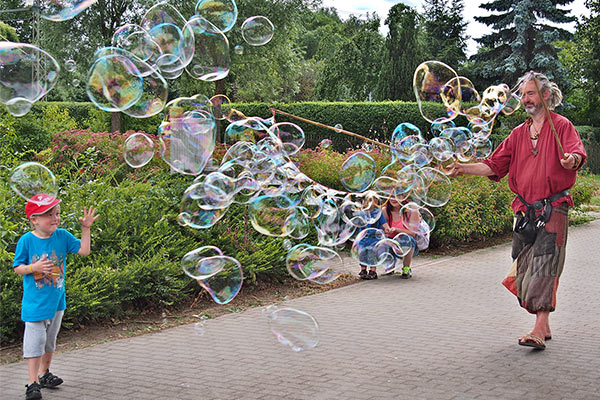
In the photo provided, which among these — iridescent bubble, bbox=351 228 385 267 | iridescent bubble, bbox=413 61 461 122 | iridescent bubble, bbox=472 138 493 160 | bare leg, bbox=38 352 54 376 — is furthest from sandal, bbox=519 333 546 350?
bare leg, bbox=38 352 54 376

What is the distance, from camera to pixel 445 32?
169 ft

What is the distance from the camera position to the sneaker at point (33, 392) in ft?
13.4

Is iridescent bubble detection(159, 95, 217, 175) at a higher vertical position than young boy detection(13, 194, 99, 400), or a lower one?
higher

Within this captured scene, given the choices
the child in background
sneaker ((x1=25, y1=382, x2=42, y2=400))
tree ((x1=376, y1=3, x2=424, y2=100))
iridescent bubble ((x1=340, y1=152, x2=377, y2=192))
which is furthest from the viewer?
tree ((x1=376, y1=3, x2=424, y2=100))

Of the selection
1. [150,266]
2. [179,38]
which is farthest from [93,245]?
[179,38]

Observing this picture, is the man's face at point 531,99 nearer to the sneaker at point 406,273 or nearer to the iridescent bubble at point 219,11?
the iridescent bubble at point 219,11

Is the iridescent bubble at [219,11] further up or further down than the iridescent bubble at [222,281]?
further up

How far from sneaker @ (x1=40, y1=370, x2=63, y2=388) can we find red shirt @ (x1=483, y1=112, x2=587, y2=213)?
365 centimetres

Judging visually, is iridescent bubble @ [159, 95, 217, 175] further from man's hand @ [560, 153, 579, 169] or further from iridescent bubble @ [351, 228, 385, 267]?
man's hand @ [560, 153, 579, 169]

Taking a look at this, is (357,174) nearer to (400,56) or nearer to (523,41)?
(400,56)

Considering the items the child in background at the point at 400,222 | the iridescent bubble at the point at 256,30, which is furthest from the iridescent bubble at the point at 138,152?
the child in background at the point at 400,222

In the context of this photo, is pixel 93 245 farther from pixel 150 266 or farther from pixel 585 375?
pixel 585 375

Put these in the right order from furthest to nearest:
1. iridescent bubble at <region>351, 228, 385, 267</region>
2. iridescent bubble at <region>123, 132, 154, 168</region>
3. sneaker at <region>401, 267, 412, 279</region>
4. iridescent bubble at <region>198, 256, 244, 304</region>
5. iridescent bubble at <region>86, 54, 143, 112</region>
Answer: sneaker at <region>401, 267, 412, 279</region>, iridescent bubble at <region>351, 228, 385, 267</region>, iridescent bubble at <region>123, 132, 154, 168</region>, iridescent bubble at <region>198, 256, 244, 304</region>, iridescent bubble at <region>86, 54, 143, 112</region>

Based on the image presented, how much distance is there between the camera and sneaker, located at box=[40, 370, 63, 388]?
4.34 metres
